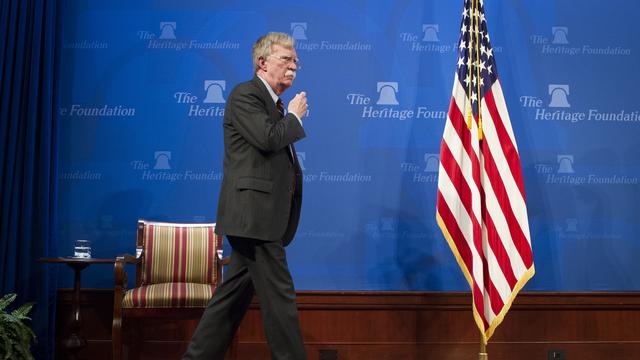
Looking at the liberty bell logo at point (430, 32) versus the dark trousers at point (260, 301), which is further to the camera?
the liberty bell logo at point (430, 32)

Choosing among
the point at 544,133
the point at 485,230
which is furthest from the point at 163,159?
the point at 544,133

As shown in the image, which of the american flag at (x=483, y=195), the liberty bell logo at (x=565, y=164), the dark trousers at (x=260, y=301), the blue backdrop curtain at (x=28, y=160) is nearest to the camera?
the dark trousers at (x=260, y=301)

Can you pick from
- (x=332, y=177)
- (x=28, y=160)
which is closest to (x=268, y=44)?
(x=332, y=177)

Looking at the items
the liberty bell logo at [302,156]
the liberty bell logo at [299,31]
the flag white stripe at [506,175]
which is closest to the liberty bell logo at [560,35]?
the flag white stripe at [506,175]

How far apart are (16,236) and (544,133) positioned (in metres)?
3.70

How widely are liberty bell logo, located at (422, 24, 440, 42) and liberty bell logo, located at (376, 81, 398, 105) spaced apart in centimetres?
42

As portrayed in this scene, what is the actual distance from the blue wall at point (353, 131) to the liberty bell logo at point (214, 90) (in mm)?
16

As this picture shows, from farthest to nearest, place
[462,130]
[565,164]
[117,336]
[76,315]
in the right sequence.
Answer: [565,164], [76,315], [462,130], [117,336]

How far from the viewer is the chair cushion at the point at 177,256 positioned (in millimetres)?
4789

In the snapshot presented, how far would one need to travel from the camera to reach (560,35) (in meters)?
5.35

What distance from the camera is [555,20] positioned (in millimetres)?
5359

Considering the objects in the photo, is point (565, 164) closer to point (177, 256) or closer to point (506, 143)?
point (506, 143)

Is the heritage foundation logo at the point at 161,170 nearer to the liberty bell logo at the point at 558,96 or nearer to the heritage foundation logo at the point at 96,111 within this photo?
the heritage foundation logo at the point at 96,111

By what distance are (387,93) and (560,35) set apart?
1.34 m
